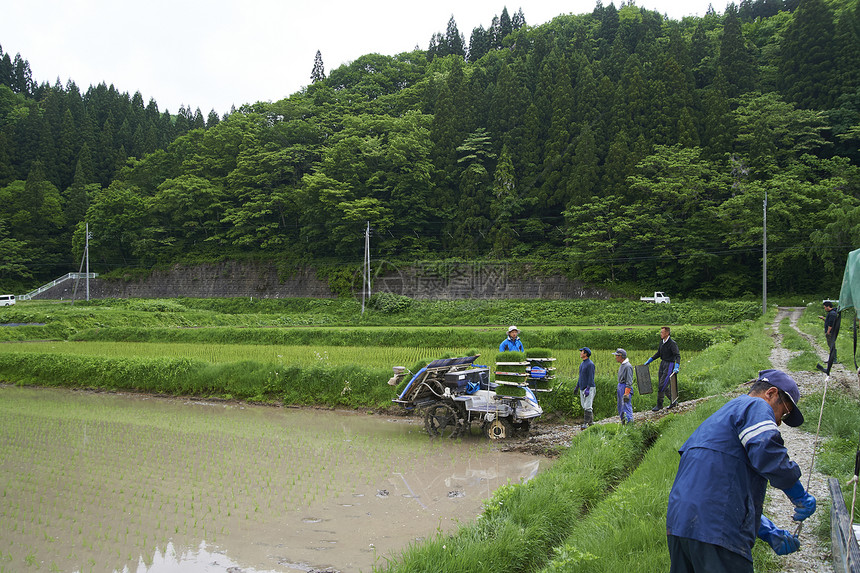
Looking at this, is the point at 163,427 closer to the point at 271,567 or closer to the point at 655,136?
the point at 271,567

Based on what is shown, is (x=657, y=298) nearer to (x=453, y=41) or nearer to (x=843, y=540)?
(x=843, y=540)

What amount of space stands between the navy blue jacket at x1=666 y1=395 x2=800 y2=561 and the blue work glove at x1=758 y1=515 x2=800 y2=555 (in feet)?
0.86

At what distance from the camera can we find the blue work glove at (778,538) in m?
2.88

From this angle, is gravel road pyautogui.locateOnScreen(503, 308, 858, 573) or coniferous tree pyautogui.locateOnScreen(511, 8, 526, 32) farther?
coniferous tree pyautogui.locateOnScreen(511, 8, 526, 32)

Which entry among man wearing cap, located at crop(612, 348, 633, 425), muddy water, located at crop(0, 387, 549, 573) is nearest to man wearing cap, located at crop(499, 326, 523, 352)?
muddy water, located at crop(0, 387, 549, 573)

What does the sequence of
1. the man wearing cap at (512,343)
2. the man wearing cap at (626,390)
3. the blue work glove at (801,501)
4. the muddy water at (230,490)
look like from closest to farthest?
1. the blue work glove at (801,501)
2. the muddy water at (230,490)
3. the man wearing cap at (626,390)
4. the man wearing cap at (512,343)

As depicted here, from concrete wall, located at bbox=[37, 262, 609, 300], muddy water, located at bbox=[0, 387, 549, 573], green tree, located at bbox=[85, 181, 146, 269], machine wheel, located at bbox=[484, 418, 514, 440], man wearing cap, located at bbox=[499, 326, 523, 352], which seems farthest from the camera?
green tree, located at bbox=[85, 181, 146, 269]

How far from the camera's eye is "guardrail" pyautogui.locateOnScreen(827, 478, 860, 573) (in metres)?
2.87

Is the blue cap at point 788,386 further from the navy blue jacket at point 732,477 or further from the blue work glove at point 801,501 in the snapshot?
the blue work glove at point 801,501

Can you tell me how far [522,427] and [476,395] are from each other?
1.14 metres

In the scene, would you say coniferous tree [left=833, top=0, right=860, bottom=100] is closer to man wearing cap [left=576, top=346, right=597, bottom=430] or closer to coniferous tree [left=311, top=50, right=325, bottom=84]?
man wearing cap [left=576, top=346, right=597, bottom=430]

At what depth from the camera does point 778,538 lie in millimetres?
2912

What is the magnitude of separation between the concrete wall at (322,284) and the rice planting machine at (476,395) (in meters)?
28.9

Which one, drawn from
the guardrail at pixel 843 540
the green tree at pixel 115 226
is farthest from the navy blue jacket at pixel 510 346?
the green tree at pixel 115 226
